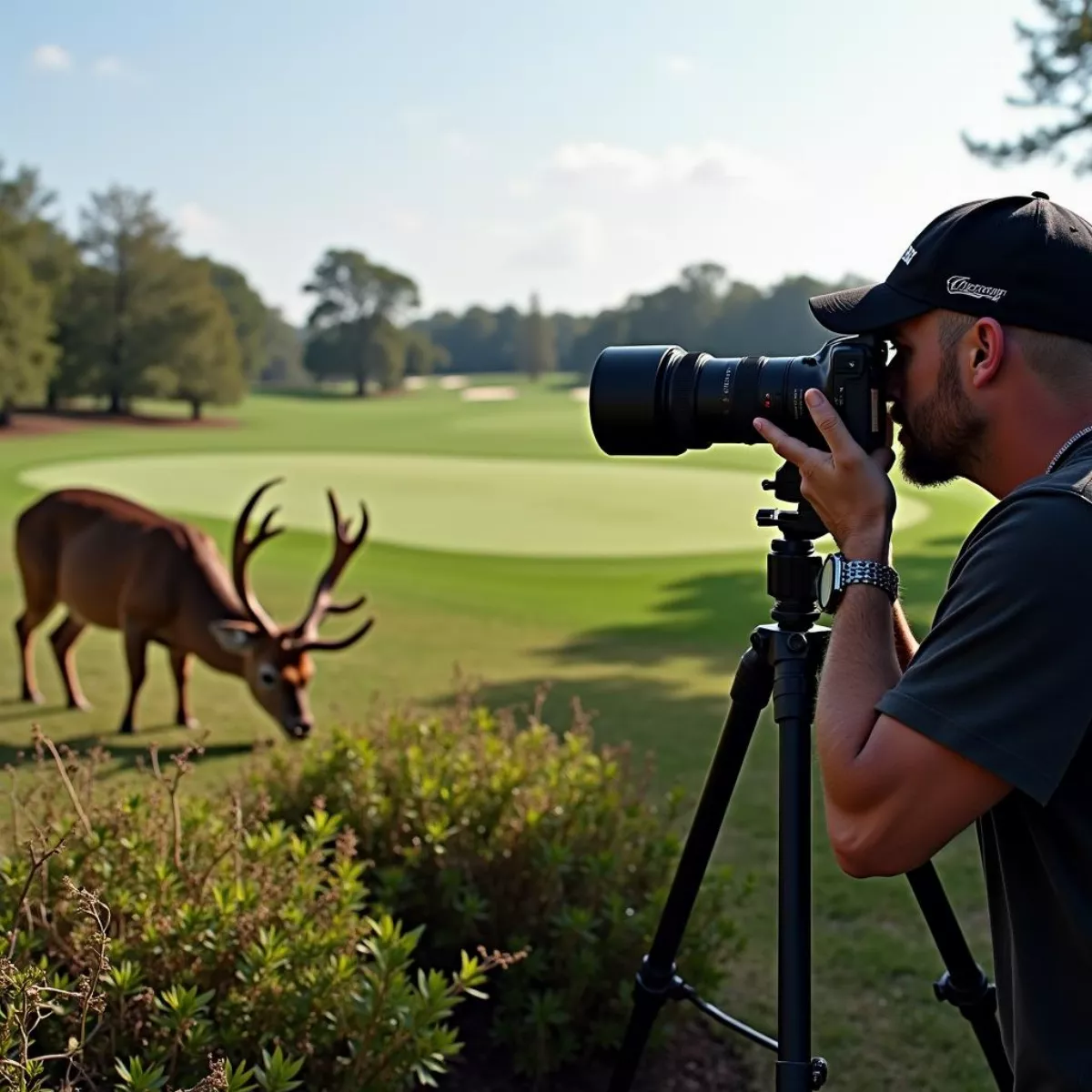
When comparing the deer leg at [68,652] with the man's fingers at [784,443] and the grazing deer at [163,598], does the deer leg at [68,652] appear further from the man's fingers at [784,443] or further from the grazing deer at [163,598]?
the man's fingers at [784,443]

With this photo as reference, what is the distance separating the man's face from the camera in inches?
77.4

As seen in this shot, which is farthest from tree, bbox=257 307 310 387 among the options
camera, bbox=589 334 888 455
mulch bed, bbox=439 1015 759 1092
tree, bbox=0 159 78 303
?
camera, bbox=589 334 888 455

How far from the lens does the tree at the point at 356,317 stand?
70.1 metres

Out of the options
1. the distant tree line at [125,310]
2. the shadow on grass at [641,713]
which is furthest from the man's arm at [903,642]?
the distant tree line at [125,310]

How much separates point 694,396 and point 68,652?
21.8 feet

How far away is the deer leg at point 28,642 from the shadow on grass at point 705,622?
387cm

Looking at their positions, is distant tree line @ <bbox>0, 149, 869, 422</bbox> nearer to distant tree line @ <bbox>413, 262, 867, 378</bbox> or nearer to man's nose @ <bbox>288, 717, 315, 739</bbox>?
distant tree line @ <bbox>413, 262, 867, 378</bbox>

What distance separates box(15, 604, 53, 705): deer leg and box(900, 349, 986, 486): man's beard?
7.21 metres

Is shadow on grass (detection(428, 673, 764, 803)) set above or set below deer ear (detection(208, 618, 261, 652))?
below

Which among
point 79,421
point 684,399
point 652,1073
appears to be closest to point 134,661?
point 652,1073

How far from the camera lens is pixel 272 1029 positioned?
9.17 ft

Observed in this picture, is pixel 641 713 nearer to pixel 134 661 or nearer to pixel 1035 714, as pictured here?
pixel 134 661

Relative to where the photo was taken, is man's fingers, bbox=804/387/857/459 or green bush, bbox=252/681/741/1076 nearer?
man's fingers, bbox=804/387/857/459

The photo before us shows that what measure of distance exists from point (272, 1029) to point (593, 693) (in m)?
5.88
